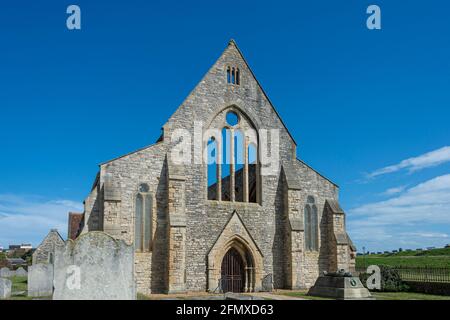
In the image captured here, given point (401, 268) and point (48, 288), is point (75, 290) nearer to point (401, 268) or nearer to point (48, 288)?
point (48, 288)

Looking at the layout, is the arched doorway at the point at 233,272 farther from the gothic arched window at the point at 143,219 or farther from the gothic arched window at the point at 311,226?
the gothic arched window at the point at 143,219

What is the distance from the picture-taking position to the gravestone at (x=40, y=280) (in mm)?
21766

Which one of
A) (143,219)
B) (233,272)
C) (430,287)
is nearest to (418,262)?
(430,287)

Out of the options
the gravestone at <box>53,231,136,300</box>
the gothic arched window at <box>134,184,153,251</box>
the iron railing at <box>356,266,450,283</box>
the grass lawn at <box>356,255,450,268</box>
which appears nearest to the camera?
the gravestone at <box>53,231,136,300</box>

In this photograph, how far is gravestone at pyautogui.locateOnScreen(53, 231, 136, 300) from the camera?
1195cm

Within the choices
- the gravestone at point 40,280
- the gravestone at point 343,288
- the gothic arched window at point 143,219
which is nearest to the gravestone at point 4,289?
the gravestone at point 40,280

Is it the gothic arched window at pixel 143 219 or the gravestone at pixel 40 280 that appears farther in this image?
the gothic arched window at pixel 143 219

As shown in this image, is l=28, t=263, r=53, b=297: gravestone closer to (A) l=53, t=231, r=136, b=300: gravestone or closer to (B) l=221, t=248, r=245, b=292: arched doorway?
(B) l=221, t=248, r=245, b=292: arched doorway

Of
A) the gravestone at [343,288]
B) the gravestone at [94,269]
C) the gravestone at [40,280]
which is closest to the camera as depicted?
the gravestone at [94,269]

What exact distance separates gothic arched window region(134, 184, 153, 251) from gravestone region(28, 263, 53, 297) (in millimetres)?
4579

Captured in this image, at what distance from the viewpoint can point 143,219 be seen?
2362 centimetres

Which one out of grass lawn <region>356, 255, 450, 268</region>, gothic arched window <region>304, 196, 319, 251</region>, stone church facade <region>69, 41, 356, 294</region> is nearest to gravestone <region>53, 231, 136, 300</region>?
stone church facade <region>69, 41, 356, 294</region>

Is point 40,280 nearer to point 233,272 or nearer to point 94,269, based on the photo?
point 233,272

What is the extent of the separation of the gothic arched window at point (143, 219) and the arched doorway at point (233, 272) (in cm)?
484
